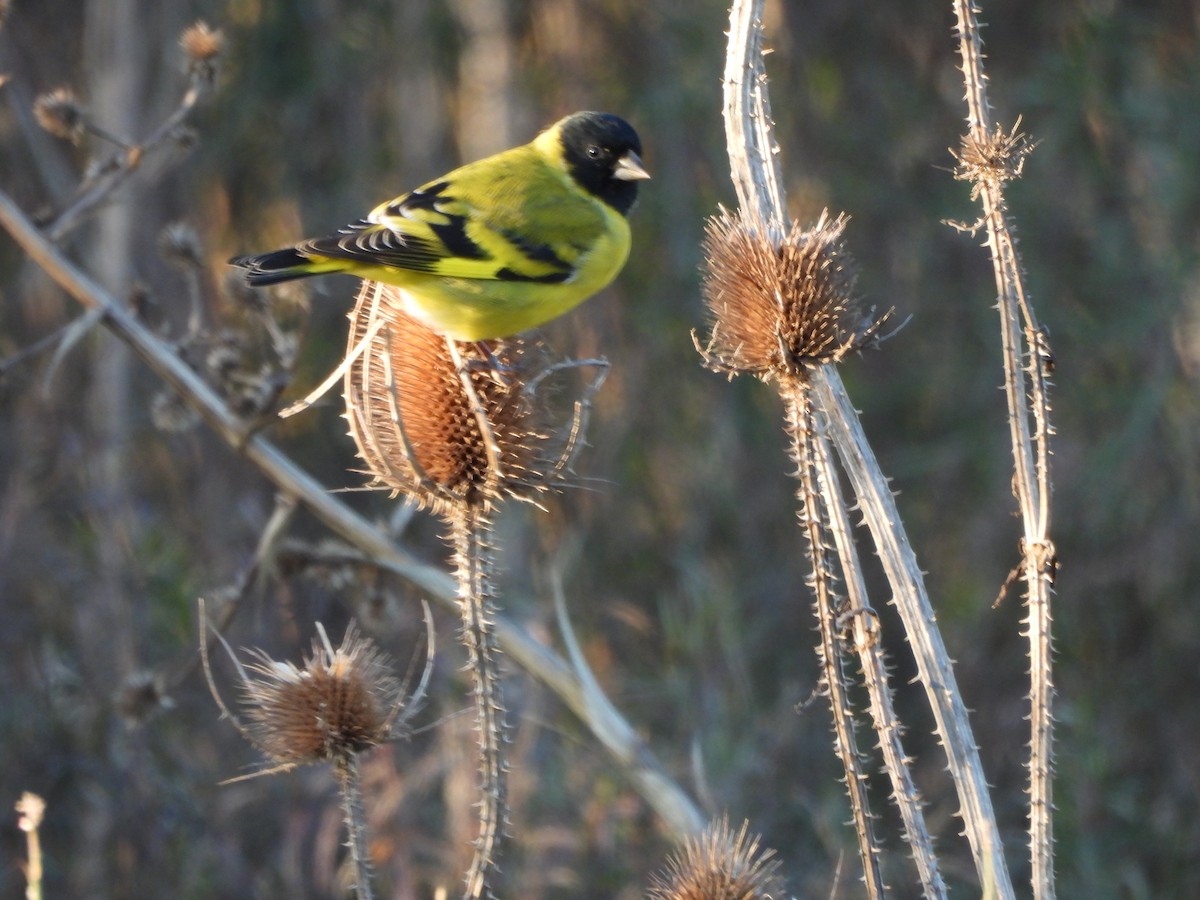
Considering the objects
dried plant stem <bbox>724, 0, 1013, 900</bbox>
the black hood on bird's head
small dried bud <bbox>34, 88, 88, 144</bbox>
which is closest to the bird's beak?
the black hood on bird's head

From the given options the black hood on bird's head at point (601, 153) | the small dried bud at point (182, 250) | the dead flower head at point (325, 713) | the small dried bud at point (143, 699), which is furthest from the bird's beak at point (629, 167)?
the dead flower head at point (325, 713)

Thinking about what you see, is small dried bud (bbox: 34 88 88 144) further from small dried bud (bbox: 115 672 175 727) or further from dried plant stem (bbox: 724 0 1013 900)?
dried plant stem (bbox: 724 0 1013 900)

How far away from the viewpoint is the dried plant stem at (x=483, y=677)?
2.42m

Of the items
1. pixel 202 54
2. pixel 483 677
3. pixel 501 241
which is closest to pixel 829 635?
pixel 483 677

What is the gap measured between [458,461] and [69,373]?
5656mm

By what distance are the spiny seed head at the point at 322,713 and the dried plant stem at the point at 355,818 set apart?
22 mm

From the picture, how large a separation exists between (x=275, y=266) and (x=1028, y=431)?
2016mm

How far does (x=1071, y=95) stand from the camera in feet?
23.7

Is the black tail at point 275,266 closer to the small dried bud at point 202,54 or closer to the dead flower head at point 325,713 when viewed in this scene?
the small dried bud at point 202,54

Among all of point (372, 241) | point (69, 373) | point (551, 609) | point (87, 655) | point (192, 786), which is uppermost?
point (69, 373)

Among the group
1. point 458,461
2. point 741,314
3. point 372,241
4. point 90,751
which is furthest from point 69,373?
point 741,314

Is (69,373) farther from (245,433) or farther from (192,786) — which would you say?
(245,433)

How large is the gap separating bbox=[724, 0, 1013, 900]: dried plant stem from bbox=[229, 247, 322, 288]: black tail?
1.45 meters

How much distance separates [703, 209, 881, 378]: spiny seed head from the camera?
7.13 feet
